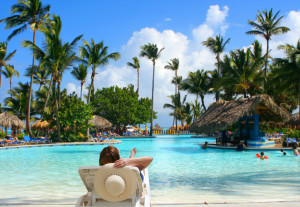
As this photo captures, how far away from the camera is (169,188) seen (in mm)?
6789

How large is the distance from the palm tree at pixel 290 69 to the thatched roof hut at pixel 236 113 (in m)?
2.27

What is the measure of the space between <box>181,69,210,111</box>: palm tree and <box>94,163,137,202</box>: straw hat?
35.0 m

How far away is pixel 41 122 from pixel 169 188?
26.2 metres

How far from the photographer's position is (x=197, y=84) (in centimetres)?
3775

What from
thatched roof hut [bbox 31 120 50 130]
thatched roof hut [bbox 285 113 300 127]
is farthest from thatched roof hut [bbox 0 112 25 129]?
thatched roof hut [bbox 285 113 300 127]

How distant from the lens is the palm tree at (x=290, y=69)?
19609 mm

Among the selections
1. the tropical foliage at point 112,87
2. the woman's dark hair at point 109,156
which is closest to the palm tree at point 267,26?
the tropical foliage at point 112,87

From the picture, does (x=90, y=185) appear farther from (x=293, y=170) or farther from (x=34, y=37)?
(x=34, y=37)

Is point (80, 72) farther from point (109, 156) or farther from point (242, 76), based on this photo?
point (109, 156)

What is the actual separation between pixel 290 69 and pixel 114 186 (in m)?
19.8

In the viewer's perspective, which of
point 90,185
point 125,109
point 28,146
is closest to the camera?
point 90,185

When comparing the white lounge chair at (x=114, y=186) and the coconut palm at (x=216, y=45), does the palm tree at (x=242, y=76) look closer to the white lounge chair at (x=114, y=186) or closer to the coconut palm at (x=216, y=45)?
the coconut palm at (x=216, y=45)

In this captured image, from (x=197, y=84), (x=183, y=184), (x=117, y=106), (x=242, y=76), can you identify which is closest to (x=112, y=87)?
(x=117, y=106)

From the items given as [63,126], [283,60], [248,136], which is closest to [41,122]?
[63,126]
